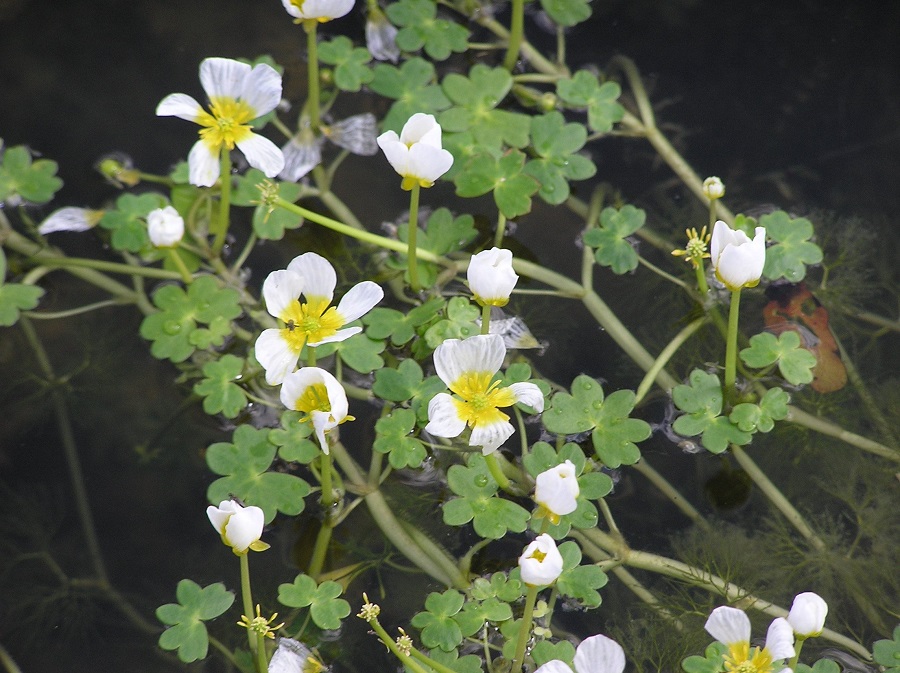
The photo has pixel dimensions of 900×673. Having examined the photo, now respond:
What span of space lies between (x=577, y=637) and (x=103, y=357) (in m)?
1.53

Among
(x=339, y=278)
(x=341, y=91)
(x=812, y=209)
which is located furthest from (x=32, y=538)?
(x=812, y=209)

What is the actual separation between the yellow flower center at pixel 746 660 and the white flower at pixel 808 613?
100mm

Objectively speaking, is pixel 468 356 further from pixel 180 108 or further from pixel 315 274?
pixel 180 108

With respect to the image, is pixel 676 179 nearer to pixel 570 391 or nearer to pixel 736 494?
pixel 570 391

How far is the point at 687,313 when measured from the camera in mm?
2547

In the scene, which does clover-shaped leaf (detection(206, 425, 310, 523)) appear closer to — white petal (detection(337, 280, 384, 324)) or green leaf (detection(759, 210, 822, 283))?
white petal (detection(337, 280, 384, 324))

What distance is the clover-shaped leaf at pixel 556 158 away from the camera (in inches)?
105

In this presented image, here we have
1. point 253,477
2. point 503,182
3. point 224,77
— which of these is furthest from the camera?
point 503,182

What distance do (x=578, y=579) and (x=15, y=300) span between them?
1.79m

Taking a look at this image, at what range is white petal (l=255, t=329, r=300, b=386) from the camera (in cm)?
201

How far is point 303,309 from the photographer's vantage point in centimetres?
211

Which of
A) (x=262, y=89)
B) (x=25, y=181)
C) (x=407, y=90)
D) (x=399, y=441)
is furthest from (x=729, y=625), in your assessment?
(x=25, y=181)

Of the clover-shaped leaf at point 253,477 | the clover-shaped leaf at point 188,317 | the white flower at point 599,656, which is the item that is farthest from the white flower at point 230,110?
the white flower at point 599,656

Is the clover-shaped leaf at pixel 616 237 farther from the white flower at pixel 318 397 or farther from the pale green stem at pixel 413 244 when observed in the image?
the white flower at pixel 318 397
